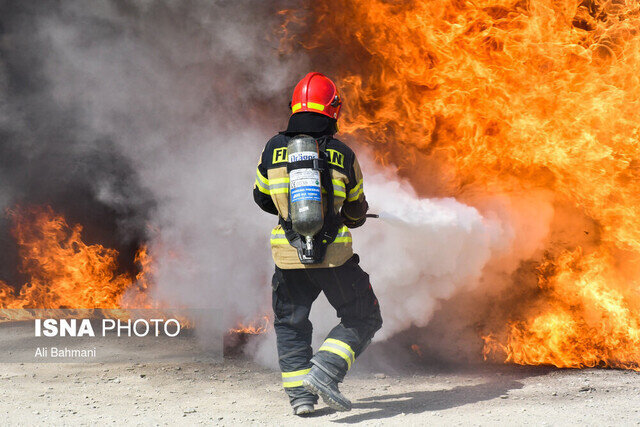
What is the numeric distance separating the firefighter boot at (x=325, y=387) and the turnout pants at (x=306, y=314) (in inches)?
5.7

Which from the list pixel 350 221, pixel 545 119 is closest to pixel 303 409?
pixel 350 221

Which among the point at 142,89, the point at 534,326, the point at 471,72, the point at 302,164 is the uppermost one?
the point at 142,89

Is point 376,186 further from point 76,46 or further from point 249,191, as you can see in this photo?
point 76,46

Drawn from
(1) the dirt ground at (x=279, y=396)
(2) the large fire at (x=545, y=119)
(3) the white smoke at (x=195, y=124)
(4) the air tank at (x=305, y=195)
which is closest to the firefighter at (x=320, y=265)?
(4) the air tank at (x=305, y=195)

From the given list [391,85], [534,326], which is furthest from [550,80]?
[534,326]

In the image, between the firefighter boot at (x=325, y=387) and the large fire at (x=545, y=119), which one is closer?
the firefighter boot at (x=325, y=387)

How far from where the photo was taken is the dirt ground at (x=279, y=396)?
196 inches

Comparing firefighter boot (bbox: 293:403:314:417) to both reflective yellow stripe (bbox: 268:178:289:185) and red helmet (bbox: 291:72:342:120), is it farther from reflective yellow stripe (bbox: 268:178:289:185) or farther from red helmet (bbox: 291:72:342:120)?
red helmet (bbox: 291:72:342:120)

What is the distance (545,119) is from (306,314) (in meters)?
3.68

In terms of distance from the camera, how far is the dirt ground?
16.3 ft

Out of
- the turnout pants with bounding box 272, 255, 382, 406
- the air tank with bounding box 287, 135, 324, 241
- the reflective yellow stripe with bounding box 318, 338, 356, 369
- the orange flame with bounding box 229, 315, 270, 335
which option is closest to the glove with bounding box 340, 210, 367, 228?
the turnout pants with bounding box 272, 255, 382, 406

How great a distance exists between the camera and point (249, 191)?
26.7 ft

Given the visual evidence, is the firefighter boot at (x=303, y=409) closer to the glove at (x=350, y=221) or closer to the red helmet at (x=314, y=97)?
the glove at (x=350, y=221)

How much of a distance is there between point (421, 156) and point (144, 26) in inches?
150
